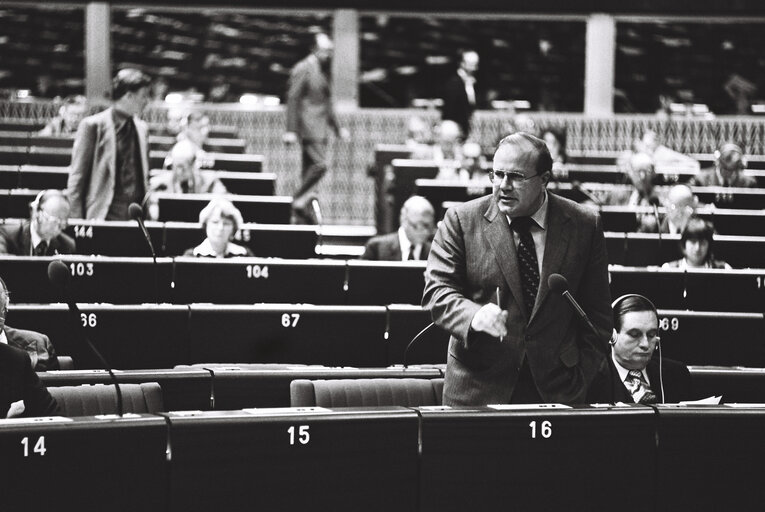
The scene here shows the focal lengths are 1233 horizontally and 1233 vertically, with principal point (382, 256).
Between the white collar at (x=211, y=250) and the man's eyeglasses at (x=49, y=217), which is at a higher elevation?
the man's eyeglasses at (x=49, y=217)

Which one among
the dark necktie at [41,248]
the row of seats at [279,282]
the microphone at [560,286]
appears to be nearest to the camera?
the microphone at [560,286]

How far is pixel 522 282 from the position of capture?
362 cm

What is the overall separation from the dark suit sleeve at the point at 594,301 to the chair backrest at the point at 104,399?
1353 mm

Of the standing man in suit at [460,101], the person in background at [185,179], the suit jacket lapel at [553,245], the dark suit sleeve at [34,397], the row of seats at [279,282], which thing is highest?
the standing man in suit at [460,101]

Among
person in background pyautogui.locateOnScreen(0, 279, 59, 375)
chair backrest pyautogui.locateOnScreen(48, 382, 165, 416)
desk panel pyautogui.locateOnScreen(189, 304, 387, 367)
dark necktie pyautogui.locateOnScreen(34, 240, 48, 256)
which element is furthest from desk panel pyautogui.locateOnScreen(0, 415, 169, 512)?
dark necktie pyautogui.locateOnScreen(34, 240, 48, 256)

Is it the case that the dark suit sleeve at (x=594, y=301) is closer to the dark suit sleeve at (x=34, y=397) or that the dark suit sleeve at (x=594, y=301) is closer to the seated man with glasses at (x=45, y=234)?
the dark suit sleeve at (x=34, y=397)

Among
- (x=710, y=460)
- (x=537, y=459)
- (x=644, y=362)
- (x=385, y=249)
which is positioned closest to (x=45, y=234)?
(x=385, y=249)

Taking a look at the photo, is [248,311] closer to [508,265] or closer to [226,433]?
[508,265]

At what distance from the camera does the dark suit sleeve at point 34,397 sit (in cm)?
373

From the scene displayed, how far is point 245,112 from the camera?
15.2 m

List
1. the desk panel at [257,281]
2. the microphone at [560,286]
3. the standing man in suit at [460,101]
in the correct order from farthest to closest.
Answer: the standing man in suit at [460,101], the desk panel at [257,281], the microphone at [560,286]

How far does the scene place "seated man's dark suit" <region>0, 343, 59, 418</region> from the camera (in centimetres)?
374

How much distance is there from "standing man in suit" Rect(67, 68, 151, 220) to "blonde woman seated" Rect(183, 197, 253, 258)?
83cm

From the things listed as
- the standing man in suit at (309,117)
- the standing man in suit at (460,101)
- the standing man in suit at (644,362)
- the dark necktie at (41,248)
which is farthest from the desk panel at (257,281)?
the standing man in suit at (460,101)
